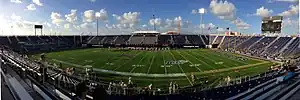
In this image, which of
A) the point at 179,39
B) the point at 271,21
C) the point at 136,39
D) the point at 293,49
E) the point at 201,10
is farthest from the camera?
the point at 293,49

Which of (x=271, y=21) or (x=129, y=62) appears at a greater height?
(x=271, y=21)

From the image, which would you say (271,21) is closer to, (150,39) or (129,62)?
(150,39)

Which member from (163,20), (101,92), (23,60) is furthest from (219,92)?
(23,60)

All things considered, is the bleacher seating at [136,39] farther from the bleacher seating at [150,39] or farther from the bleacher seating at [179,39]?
the bleacher seating at [179,39]

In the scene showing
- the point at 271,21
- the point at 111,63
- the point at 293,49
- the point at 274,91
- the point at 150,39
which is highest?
the point at 271,21

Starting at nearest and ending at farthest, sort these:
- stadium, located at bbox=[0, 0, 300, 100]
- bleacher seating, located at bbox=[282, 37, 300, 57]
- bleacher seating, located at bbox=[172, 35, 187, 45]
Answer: stadium, located at bbox=[0, 0, 300, 100]
bleacher seating, located at bbox=[172, 35, 187, 45]
bleacher seating, located at bbox=[282, 37, 300, 57]

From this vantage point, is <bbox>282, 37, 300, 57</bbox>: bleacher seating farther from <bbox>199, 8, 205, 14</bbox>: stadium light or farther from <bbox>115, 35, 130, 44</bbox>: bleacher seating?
<bbox>115, 35, 130, 44</bbox>: bleacher seating

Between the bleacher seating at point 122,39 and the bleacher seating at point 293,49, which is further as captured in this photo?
the bleacher seating at point 293,49

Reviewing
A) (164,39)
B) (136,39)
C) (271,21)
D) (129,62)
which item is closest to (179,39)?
(164,39)

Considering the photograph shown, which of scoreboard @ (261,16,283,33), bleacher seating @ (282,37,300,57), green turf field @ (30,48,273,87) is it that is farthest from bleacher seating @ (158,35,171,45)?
bleacher seating @ (282,37,300,57)

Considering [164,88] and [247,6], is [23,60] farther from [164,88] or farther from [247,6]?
[247,6]

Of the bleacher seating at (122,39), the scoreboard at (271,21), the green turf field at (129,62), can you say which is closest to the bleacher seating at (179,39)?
the green turf field at (129,62)

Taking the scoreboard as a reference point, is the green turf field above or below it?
below

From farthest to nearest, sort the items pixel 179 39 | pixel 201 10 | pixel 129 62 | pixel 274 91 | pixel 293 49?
pixel 274 91
pixel 293 49
pixel 179 39
pixel 129 62
pixel 201 10
